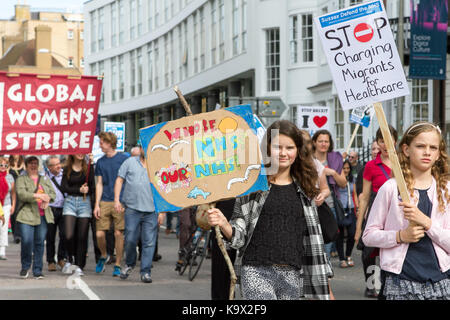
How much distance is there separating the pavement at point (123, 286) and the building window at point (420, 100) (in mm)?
12493

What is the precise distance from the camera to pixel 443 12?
2131cm

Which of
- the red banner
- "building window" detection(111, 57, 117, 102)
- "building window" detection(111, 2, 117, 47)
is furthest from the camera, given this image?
"building window" detection(111, 57, 117, 102)

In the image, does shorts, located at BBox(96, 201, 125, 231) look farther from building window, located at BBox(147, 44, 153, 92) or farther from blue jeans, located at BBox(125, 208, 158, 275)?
building window, located at BBox(147, 44, 153, 92)

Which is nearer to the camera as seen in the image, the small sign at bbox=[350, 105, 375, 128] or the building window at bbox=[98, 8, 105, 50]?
the small sign at bbox=[350, 105, 375, 128]

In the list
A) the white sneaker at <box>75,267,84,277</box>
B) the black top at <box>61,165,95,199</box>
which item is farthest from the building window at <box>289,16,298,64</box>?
the white sneaker at <box>75,267,84,277</box>

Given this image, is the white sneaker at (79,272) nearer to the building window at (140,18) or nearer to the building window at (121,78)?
the building window at (140,18)

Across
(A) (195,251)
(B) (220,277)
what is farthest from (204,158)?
(A) (195,251)

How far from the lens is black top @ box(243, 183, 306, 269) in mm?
5273

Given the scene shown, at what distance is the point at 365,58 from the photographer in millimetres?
5484

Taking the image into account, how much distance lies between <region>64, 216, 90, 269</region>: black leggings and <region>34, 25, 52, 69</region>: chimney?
82.5 meters

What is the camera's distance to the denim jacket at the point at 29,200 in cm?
1228
